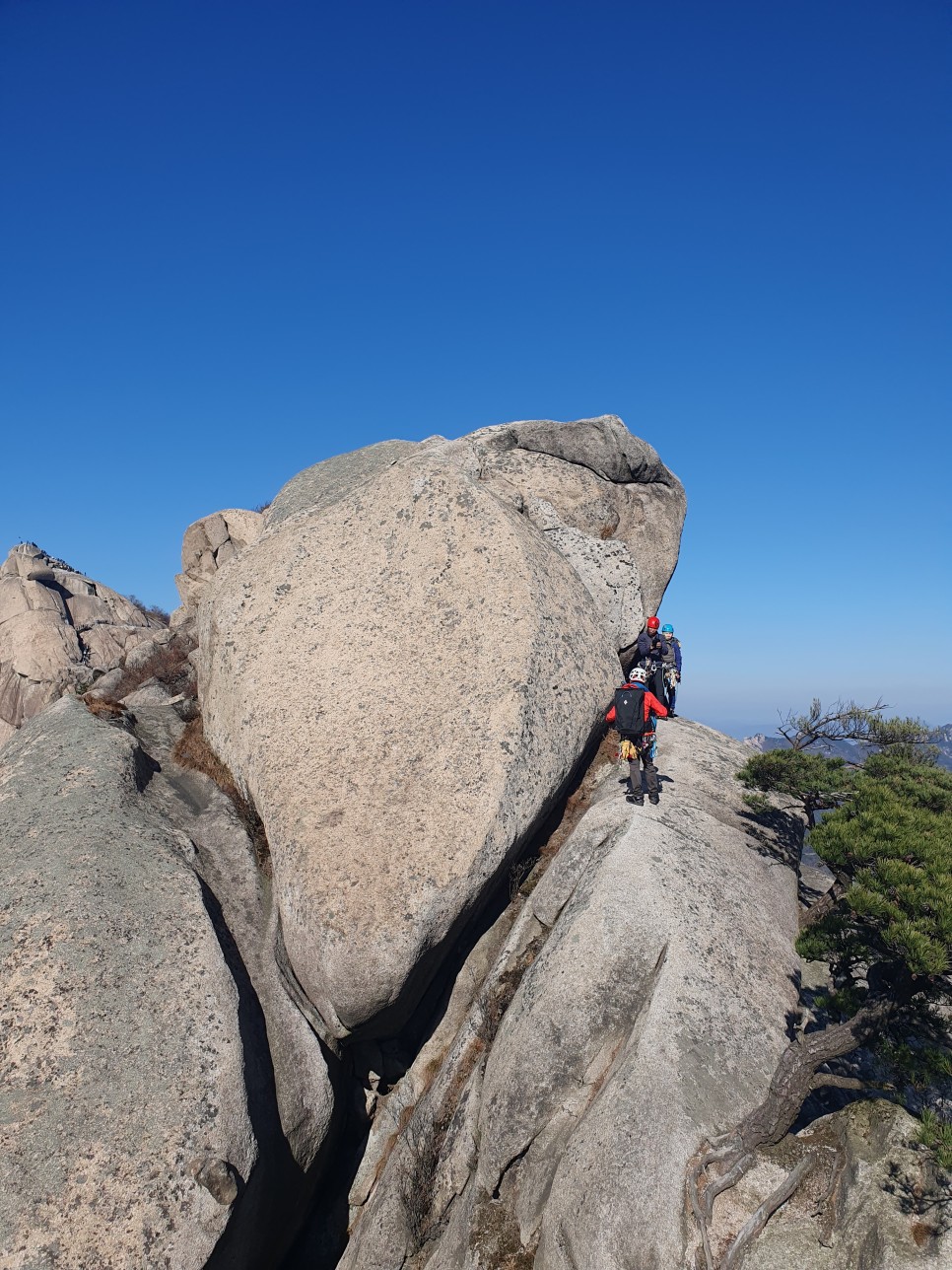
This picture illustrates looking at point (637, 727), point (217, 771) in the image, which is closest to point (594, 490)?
point (637, 727)

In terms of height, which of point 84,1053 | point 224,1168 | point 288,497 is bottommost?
point 224,1168

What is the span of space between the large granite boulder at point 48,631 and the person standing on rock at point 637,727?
26.3 metres

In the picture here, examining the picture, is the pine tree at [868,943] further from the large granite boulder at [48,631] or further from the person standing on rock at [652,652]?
the large granite boulder at [48,631]

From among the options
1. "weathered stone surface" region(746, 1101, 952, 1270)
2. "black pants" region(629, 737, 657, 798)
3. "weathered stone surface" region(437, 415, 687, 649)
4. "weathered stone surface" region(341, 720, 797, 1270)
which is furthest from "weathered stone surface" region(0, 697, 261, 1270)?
"weathered stone surface" region(437, 415, 687, 649)

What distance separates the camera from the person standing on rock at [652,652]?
1870cm

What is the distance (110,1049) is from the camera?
10.7 m

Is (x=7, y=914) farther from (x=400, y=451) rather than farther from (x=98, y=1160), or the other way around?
(x=400, y=451)

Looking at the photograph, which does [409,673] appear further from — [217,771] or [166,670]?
[166,670]

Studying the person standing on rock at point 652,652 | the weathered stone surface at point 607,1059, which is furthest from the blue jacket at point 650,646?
the weathered stone surface at point 607,1059

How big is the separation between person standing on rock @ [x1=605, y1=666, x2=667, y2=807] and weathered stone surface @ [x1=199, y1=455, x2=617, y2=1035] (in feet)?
4.33

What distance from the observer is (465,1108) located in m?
11.9

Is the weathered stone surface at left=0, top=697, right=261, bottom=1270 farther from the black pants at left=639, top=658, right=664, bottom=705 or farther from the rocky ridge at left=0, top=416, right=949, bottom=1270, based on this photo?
the black pants at left=639, top=658, right=664, bottom=705

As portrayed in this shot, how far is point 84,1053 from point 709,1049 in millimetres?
8380

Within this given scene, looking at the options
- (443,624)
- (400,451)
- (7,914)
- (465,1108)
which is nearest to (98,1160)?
(7,914)
